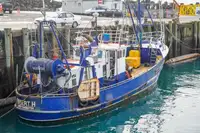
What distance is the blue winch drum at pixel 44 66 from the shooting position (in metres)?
13.5

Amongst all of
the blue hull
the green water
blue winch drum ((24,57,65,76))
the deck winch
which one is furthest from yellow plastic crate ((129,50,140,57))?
blue winch drum ((24,57,65,76))

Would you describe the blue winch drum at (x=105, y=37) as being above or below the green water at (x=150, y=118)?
above

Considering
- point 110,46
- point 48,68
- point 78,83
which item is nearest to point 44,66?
point 48,68

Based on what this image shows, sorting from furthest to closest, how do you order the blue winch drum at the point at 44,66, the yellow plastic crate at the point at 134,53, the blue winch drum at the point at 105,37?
1. the yellow plastic crate at the point at 134,53
2. the blue winch drum at the point at 105,37
3. the blue winch drum at the point at 44,66

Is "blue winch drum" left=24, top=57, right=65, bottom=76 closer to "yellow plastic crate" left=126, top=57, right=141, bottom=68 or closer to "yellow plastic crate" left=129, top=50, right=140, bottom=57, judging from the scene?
"yellow plastic crate" left=126, top=57, right=141, bottom=68

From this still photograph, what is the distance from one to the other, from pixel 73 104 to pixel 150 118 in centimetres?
354

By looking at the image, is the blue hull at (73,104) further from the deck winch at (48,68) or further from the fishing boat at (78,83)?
the deck winch at (48,68)

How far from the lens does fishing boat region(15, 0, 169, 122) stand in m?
13.7

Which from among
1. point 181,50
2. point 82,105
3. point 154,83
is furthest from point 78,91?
point 181,50

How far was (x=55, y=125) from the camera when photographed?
557 inches

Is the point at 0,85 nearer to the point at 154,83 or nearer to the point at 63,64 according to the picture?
the point at 63,64

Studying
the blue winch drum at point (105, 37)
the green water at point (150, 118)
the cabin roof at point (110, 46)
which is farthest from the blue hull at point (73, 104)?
the blue winch drum at point (105, 37)

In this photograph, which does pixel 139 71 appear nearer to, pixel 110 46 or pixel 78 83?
pixel 110 46

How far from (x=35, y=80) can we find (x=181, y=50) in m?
16.9
